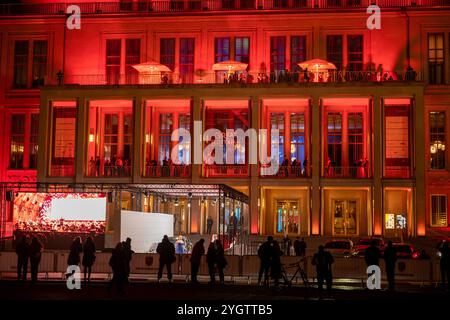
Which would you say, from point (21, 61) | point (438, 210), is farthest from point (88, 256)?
point (21, 61)

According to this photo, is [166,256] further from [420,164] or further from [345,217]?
[345,217]

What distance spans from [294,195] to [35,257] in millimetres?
24380

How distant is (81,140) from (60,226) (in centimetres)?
1466

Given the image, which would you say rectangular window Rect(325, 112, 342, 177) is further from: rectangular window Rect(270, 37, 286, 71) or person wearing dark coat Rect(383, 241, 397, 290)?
person wearing dark coat Rect(383, 241, 397, 290)

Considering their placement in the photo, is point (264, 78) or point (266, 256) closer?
point (266, 256)

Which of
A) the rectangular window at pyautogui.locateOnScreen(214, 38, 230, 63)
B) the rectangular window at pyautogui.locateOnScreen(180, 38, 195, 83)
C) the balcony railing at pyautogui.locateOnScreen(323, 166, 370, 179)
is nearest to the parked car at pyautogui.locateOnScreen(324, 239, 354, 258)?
the balcony railing at pyautogui.locateOnScreen(323, 166, 370, 179)

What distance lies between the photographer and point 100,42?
47.9m

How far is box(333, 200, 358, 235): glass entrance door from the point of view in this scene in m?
44.0

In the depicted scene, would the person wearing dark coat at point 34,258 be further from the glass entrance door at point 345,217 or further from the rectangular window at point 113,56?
the rectangular window at point 113,56

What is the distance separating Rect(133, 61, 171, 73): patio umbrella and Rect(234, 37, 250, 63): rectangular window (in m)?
5.43

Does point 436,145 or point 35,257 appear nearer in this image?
point 35,257

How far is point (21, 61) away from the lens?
4872 centimetres
